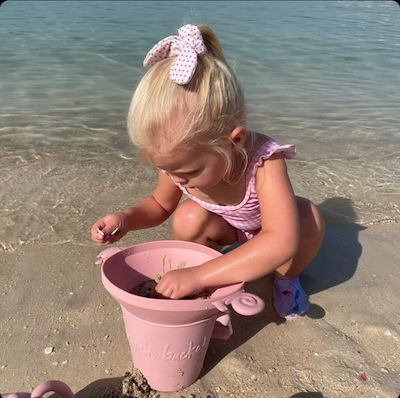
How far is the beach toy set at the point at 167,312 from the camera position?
4.65 feet

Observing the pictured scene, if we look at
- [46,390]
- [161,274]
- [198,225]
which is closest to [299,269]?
[198,225]

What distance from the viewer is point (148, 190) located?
3.29 m

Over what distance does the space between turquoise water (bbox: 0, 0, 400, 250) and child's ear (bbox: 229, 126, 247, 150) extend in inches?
23.4

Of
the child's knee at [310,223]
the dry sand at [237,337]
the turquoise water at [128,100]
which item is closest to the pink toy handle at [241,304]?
the dry sand at [237,337]

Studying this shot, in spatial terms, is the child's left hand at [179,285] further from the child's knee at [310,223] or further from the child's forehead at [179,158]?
the child's knee at [310,223]

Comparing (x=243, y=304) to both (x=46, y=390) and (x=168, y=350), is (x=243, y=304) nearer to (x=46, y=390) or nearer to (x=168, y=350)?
(x=168, y=350)

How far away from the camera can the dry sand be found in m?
1.70

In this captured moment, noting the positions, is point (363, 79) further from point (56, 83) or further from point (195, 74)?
point (195, 74)

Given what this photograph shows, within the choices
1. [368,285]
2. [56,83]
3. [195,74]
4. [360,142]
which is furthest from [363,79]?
[195,74]

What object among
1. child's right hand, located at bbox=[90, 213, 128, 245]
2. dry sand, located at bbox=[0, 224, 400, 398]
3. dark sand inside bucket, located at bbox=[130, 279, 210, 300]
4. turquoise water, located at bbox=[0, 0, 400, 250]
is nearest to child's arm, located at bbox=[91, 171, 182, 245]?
child's right hand, located at bbox=[90, 213, 128, 245]

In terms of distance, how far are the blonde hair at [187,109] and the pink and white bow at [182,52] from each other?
4 centimetres

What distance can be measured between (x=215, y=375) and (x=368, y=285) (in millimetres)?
1012

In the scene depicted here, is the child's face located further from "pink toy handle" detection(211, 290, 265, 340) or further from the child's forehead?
"pink toy handle" detection(211, 290, 265, 340)

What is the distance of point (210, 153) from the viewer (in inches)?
64.1
